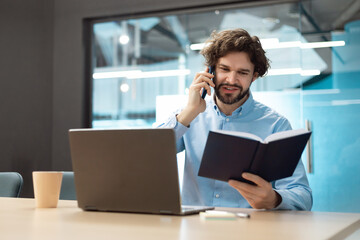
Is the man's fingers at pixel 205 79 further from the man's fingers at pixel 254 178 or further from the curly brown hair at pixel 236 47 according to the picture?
the man's fingers at pixel 254 178

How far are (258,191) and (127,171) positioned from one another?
429 millimetres

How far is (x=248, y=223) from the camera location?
46.9 inches

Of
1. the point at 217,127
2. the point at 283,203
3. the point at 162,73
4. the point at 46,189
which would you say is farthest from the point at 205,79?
the point at 162,73

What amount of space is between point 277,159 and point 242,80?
0.76 m

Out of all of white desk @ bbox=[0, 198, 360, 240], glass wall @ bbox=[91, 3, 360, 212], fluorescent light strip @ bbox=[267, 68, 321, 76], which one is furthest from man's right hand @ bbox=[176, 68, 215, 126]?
fluorescent light strip @ bbox=[267, 68, 321, 76]

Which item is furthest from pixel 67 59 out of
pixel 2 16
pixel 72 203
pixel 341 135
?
pixel 72 203

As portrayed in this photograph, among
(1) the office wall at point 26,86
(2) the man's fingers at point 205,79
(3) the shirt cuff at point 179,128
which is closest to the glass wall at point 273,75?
(1) the office wall at point 26,86

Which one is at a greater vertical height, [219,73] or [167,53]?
[167,53]

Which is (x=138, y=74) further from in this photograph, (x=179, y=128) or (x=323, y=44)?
(x=179, y=128)

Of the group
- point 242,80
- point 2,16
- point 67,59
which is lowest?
point 242,80

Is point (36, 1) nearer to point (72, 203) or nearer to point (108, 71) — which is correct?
point (108, 71)

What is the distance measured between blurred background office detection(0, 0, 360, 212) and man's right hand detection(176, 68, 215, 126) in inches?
63.9

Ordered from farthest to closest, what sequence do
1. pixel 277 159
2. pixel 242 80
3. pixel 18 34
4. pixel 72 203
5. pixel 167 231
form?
pixel 18 34 → pixel 242 80 → pixel 72 203 → pixel 277 159 → pixel 167 231

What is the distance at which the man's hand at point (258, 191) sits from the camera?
149 centimetres
